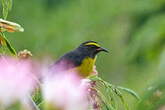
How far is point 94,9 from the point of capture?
1338 centimetres

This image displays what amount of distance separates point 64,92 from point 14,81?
8cm

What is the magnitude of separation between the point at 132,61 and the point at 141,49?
332 millimetres

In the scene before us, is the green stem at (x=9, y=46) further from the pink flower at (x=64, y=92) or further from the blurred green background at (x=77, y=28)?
the blurred green background at (x=77, y=28)

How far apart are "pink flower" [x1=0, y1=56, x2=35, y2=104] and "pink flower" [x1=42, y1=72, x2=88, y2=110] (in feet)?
0.10

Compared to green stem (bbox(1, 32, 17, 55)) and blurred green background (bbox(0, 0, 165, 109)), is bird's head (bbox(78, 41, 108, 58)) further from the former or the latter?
blurred green background (bbox(0, 0, 165, 109))

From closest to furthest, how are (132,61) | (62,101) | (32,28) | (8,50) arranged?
(62,101) → (8,50) → (132,61) → (32,28)

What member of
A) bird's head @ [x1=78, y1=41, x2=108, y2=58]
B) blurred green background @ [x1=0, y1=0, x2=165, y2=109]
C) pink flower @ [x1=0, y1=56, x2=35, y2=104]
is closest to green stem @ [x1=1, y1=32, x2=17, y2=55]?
pink flower @ [x1=0, y1=56, x2=35, y2=104]

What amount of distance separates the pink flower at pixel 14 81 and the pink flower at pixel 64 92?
0.03 m

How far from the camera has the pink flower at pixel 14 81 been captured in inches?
40.0

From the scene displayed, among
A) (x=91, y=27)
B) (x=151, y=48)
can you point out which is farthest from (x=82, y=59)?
(x=91, y=27)

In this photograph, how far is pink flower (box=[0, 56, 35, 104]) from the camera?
1.02m

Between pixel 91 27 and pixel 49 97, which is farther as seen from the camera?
pixel 91 27

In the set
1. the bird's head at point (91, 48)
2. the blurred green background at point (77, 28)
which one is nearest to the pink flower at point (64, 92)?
the bird's head at point (91, 48)

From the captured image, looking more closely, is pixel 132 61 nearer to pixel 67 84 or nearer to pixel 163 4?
pixel 163 4
